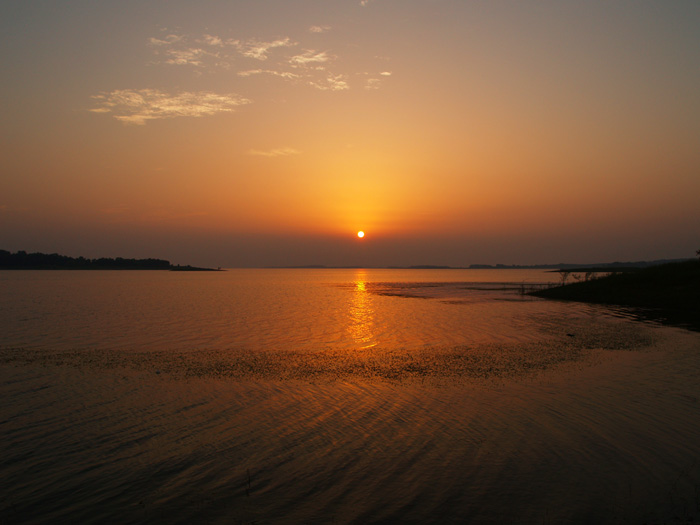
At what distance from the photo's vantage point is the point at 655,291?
5116 cm

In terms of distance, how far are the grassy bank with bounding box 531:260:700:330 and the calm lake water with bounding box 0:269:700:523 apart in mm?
21910

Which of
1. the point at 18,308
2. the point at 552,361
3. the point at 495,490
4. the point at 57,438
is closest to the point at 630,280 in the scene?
the point at 552,361

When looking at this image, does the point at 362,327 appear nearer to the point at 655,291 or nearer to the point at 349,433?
the point at 349,433

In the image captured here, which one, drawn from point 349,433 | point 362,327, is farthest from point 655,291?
point 349,433

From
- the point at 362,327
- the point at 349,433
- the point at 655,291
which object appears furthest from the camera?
the point at 655,291

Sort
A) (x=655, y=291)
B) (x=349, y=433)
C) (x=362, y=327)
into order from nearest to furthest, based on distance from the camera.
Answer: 1. (x=349, y=433)
2. (x=362, y=327)
3. (x=655, y=291)

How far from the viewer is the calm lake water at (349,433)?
8.25 m

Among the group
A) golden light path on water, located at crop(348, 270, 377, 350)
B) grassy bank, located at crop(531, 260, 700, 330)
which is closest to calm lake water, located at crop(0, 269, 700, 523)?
golden light path on water, located at crop(348, 270, 377, 350)

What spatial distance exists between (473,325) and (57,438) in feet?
98.1

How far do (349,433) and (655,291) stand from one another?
53.1 m

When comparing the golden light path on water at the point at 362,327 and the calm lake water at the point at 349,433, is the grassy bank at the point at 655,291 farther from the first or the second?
the golden light path on water at the point at 362,327

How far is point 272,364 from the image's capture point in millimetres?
20734

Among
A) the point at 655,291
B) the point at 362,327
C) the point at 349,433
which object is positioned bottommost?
the point at 362,327

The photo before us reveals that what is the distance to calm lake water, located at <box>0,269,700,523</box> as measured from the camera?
825cm
